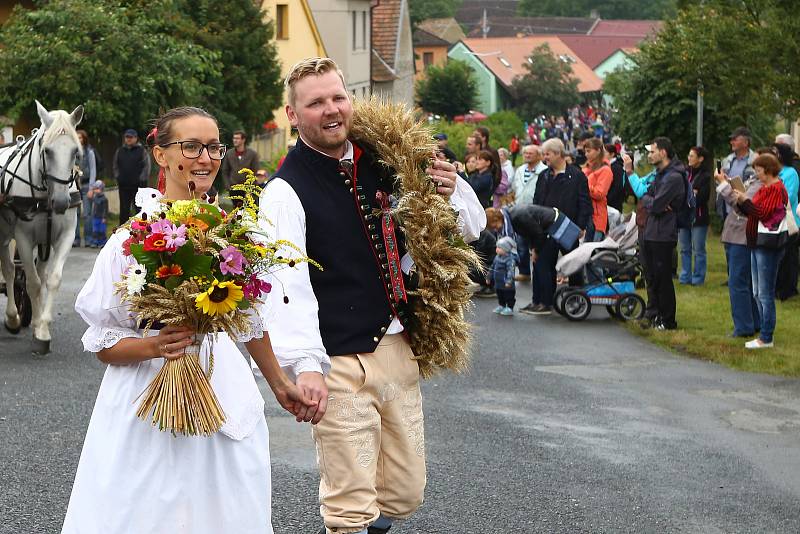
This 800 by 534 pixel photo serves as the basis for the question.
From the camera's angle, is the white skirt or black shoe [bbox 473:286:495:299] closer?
the white skirt

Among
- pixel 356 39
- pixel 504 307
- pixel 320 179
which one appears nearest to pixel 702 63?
pixel 504 307

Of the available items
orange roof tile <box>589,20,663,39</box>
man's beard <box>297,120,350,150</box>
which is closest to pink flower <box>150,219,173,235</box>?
man's beard <box>297,120,350,150</box>

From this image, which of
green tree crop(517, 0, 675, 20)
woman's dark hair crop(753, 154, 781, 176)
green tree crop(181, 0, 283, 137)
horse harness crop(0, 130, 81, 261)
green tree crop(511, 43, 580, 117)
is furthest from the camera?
green tree crop(517, 0, 675, 20)

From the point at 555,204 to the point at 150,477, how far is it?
1173 cm

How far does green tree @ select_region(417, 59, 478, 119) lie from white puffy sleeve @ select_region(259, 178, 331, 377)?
6634cm

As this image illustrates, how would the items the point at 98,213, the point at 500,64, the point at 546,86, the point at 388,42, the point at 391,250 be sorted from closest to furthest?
the point at 391,250 → the point at 98,213 → the point at 388,42 → the point at 546,86 → the point at 500,64

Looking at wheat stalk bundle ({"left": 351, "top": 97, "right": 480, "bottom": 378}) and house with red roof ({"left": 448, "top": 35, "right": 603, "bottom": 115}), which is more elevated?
house with red roof ({"left": 448, "top": 35, "right": 603, "bottom": 115})

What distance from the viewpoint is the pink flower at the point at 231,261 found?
13.4 feet

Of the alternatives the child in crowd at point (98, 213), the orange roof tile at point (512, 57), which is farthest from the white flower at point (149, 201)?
the orange roof tile at point (512, 57)

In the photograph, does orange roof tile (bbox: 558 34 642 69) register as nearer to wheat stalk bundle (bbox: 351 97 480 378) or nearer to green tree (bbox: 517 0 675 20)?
green tree (bbox: 517 0 675 20)

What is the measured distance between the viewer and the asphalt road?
22.9ft

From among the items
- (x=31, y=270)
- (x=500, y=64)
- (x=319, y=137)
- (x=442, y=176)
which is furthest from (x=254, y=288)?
(x=500, y=64)

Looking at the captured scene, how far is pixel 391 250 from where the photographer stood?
17.2 feet

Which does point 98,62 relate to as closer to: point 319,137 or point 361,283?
point 319,137
